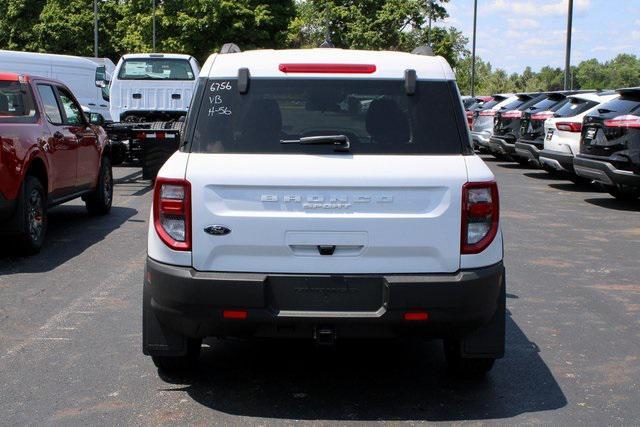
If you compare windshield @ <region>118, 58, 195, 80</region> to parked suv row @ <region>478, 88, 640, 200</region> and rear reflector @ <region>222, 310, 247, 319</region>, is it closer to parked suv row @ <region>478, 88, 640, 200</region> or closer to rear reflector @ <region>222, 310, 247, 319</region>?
parked suv row @ <region>478, 88, 640, 200</region>

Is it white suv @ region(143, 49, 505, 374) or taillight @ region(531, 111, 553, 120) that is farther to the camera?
taillight @ region(531, 111, 553, 120)

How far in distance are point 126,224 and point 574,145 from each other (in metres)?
8.25

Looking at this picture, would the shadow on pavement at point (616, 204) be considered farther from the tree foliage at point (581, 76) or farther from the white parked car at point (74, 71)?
the tree foliage at point (581, 76)

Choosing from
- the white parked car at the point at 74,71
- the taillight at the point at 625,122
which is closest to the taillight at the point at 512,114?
the taillight at the point at 625,122

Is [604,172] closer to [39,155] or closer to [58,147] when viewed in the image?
[58,147]

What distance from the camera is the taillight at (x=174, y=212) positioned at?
459 cm

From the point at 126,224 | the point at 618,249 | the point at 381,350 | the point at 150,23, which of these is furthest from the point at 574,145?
the point at 150,23

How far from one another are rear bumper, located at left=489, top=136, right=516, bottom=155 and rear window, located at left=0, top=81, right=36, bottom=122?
13.2 m

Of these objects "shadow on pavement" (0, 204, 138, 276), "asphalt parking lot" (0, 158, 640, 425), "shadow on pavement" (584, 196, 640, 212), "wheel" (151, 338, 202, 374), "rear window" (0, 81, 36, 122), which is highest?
"rear window" (0, 81, 36, 122)

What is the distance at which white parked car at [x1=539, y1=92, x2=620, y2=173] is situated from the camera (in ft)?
53.3

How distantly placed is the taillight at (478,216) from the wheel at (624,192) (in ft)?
34.7

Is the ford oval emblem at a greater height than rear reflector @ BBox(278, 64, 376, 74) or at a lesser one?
lesser

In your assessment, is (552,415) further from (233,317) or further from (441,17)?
(441,17)

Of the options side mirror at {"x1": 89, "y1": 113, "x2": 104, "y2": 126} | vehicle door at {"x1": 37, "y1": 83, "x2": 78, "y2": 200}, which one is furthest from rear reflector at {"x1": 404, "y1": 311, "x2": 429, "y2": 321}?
side mirror at {"x1": 89, "y1": 113, "x2": 104, "y2": 126}
